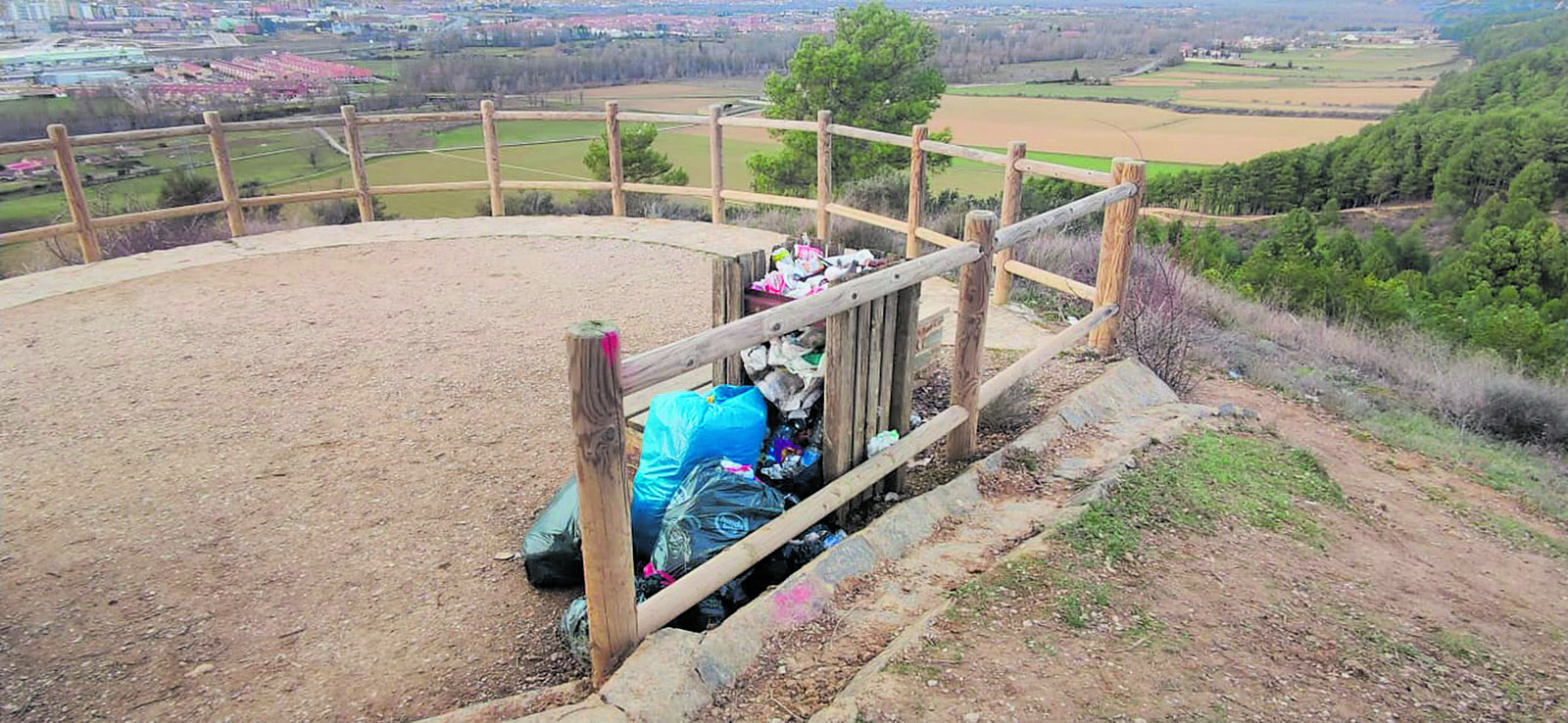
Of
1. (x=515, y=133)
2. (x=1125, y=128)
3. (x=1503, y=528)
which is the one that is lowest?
(x=1125, y=128)

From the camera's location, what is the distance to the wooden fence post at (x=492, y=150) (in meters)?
9.90

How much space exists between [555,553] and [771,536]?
0.91 m

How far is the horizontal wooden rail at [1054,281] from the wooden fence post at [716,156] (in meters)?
3.87

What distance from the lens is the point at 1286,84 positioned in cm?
8400

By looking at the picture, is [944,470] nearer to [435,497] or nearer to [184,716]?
[435,497]

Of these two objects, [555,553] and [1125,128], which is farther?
[1125,128]

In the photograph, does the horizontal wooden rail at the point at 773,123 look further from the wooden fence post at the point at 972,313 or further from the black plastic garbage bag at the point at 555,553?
the black plastic garbage bag at the point at 555,553

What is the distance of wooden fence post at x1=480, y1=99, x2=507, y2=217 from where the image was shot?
390 inches

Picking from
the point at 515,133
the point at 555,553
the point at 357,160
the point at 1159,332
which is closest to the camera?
the point at 555,553

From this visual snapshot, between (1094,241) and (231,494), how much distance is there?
8.18 meters

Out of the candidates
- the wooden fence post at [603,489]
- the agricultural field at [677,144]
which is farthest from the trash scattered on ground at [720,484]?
the agricultural field at [677,144]

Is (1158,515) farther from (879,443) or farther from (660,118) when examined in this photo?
(660,118)

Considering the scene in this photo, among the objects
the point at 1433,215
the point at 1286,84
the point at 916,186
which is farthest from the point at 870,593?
the point at 1286,84

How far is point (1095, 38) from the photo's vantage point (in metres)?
104
